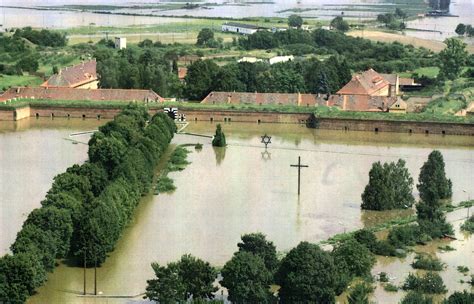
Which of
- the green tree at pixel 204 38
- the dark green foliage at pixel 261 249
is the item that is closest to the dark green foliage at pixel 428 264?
the dark green foliage at pixel 261 249

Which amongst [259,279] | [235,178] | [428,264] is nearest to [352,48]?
[235,178]

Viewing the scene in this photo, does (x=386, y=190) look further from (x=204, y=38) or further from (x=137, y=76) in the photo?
(x=204, y=38)

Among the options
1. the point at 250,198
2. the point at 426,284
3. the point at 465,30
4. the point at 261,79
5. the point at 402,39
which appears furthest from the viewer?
the point at 465,30

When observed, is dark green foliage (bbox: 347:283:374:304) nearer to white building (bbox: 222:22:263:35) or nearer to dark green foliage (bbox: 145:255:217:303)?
dark green foliage (bbox: 145:255:217:303)

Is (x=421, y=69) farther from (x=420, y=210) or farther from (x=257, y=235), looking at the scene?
(x=257, y=235)

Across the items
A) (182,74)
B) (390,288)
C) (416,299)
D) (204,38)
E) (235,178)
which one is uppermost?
(204,38)

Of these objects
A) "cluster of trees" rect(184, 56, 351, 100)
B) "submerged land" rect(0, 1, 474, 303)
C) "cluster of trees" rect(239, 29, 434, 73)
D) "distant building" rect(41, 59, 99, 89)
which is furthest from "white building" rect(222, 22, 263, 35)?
"cluster of trees" rect(184, 56, 351, 100)
